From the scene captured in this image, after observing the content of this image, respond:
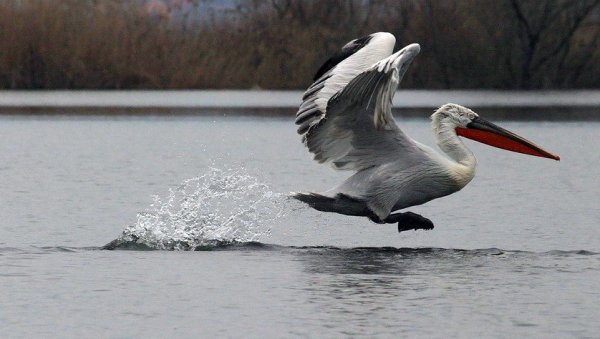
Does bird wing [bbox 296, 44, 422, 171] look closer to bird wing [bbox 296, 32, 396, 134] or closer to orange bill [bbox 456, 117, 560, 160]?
bird wing [bbox 296, 32, 396, 134]

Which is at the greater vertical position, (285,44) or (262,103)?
(285,44)

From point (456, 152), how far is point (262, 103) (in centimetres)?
1879

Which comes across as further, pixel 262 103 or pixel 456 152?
pixel 262 103

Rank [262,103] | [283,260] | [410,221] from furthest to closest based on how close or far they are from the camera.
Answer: [262,103] < [410,221] < [283,260]

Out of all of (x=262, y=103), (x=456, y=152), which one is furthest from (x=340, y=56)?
(x=262, y=103)

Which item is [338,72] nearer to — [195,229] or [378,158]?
[378,158]

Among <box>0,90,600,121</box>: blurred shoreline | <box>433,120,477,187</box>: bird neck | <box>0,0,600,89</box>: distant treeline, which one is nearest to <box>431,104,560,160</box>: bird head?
<box>433,120,477,187</box>: bird neck

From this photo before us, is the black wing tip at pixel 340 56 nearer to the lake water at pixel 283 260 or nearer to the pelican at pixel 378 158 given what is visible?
the pelican at pixel 378 158

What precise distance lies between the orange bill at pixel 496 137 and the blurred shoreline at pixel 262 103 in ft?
43.0

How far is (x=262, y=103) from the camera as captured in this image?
2825 cm

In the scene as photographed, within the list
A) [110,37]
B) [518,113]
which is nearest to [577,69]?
[518,113]

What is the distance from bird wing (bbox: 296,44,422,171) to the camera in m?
8.59

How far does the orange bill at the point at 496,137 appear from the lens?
32.4ft

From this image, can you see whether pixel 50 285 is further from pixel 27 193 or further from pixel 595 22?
pixel 595 22
